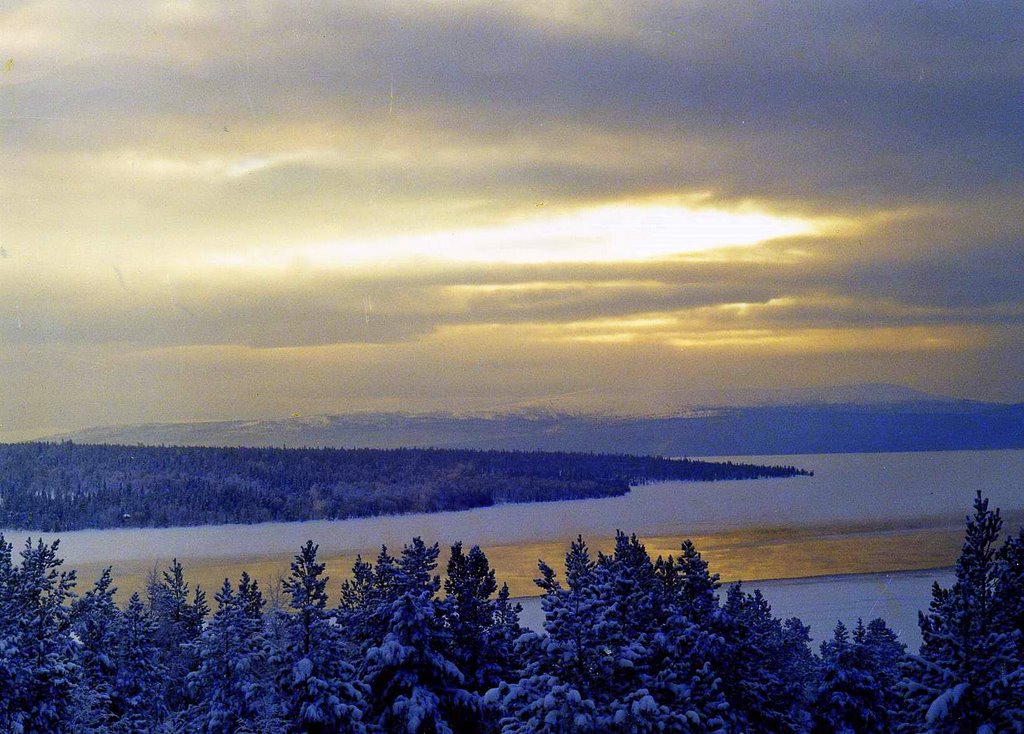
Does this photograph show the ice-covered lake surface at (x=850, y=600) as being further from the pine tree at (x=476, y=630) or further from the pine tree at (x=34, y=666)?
the pine tree at (x=34, y=666)

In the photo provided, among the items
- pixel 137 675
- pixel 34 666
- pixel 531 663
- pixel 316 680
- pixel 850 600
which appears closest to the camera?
pixel 531 663

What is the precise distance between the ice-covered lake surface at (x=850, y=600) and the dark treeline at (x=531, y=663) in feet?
101

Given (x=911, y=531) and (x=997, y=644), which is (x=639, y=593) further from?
(x=911, y=531)

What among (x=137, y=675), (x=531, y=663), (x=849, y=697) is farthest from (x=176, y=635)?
(x=849, y=697)

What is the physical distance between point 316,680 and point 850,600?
70730 mm

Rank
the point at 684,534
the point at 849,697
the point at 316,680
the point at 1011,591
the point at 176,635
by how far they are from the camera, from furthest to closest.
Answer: the point at 684,534
the point at 176,635
the point at 849,697
the point at 316,680
the point at 1011,591

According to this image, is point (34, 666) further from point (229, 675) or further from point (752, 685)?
point (752, 685)

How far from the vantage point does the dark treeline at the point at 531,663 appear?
26594mm

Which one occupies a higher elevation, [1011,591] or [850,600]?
[1011,591]

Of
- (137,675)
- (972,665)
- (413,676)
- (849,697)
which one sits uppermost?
(972,665)

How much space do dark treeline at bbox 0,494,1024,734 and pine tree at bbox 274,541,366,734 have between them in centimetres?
7

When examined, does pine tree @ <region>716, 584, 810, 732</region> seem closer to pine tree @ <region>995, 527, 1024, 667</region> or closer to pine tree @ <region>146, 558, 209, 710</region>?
pine tree @ <region>995, 527, 1024, 667</region>

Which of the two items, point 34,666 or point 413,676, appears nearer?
point 34,666

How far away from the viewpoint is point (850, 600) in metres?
91.3
